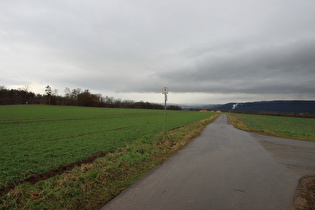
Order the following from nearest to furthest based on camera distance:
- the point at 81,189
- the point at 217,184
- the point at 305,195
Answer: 1. the point at 305,195
2. the point at 81,189
3. the point at 217,184

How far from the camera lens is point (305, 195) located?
3.51 metres

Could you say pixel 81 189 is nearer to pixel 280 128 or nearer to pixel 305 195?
pixel 305 195

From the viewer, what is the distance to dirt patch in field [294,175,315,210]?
3146mm

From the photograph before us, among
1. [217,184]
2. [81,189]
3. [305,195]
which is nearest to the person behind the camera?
[305,195]

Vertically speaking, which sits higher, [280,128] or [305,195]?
[305,195]

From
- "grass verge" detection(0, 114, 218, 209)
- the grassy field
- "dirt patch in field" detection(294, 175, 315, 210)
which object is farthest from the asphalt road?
the grassy field

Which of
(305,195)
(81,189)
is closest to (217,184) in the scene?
(305,195)

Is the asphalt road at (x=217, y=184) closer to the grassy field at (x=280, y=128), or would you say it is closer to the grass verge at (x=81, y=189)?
the grass verge at (x=81, y=189)

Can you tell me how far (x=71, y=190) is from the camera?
358 centimetres

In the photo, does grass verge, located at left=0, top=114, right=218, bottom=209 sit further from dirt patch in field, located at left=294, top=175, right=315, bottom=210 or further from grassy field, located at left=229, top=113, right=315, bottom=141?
grassy field, located at left=229, top=113, right=315, bottom=141

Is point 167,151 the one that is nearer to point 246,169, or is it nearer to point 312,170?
point 246,169

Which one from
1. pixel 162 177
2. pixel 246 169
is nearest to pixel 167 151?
pixel 162 177

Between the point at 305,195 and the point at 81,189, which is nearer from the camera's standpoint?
the point at 305,195

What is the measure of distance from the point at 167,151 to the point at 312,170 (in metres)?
5.40
